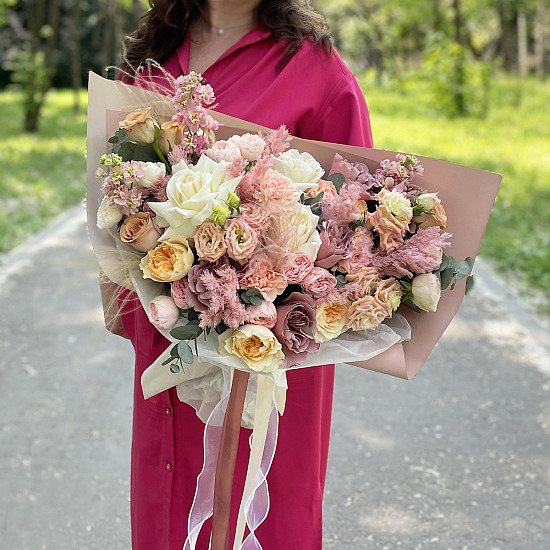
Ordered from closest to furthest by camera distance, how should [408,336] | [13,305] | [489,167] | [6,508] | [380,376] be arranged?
[408,336], [6,508], [380,376], [13,305], [489,167]

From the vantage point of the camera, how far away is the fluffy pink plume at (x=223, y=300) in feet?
4.73

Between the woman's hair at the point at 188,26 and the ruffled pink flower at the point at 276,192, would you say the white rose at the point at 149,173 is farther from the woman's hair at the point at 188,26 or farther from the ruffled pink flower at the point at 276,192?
the woman's hair at the point at 188,26

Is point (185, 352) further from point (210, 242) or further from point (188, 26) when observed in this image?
point (188, 26)

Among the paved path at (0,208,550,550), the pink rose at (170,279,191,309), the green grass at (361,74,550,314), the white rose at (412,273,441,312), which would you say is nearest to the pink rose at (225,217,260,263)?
the pink rose at (170,279,191,309)

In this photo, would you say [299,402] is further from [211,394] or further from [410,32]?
[410,32]

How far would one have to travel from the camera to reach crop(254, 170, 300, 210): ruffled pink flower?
4.80 ft

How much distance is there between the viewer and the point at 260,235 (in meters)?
1.50

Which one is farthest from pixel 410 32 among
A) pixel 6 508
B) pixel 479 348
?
pixel 6 508

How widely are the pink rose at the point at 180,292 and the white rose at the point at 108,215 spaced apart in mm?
180

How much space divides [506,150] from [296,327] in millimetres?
12321

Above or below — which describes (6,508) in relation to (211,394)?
below

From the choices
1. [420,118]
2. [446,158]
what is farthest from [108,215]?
[420,118]

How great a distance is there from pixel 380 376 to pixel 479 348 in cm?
83

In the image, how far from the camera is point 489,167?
11.3 meters
